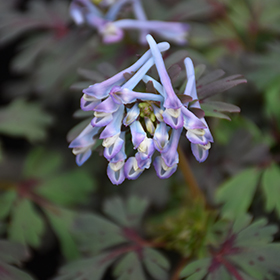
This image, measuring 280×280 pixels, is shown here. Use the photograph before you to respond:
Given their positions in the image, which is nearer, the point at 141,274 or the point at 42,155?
the point at 141,274

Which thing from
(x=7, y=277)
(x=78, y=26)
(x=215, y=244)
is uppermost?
(x=78, y=26)

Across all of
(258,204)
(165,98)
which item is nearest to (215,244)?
(258,204)

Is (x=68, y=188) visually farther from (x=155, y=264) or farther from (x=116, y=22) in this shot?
(x=116, y=22)

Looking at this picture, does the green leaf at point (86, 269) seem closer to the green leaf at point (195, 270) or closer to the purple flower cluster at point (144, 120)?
the green leaf at point (195, 270)

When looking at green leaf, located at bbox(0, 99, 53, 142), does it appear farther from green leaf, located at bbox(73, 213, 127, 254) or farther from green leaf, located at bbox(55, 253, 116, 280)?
green leaf, located at bbox(55, 253, 116, 280)

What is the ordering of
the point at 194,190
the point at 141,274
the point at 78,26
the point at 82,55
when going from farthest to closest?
the point at 82,55
the point at 78,26
the point at 194,190
the point at 141,274

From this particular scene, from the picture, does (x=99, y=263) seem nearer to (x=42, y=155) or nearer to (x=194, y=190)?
(x=194, y=190)

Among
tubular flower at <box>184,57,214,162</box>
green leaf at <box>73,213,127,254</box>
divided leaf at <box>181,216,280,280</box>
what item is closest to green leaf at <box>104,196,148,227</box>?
green leaf at <box>73,213,127,254</box>
